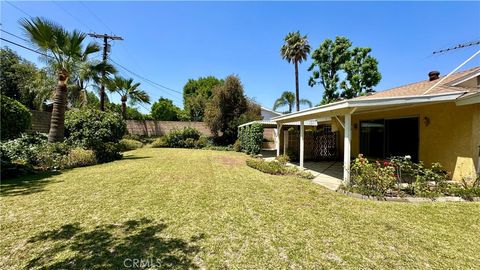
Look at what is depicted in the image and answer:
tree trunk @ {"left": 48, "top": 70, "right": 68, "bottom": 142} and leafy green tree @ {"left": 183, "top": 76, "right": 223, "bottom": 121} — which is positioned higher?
leafy green tree @ {"left": 183, "top": 76, "right": 223, "bottom": 121}

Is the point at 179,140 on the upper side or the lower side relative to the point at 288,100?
lower

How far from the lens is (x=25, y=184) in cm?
643

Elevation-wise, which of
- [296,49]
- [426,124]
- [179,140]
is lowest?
[179,140]

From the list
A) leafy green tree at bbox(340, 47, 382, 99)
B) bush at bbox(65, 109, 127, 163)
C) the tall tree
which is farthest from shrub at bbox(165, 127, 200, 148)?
leafy green tree at bbox(340, 47, 382, 99)

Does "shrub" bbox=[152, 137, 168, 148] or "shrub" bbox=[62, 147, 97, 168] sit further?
"shrub" bbox=[152, 137, 168, 148]

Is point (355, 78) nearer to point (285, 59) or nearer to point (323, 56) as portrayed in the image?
point (323, 56)

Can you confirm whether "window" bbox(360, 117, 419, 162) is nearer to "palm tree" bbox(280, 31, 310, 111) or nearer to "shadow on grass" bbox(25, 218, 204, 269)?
"shadow on grass" bbox(25, 218, 204, 269)

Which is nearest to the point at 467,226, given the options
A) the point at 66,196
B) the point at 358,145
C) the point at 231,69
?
the point at 358,145

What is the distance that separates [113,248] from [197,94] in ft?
125

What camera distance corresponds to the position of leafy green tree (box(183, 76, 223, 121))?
34594mm

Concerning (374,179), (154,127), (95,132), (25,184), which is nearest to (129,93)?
(154,127)

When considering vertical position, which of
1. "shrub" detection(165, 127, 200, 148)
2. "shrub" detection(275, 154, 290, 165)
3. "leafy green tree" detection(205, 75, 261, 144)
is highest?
"leafy green tree" detection(205, 75, 261, 144)

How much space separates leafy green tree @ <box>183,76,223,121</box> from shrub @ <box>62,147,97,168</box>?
966 inches

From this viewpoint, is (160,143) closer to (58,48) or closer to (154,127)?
(154,127)
